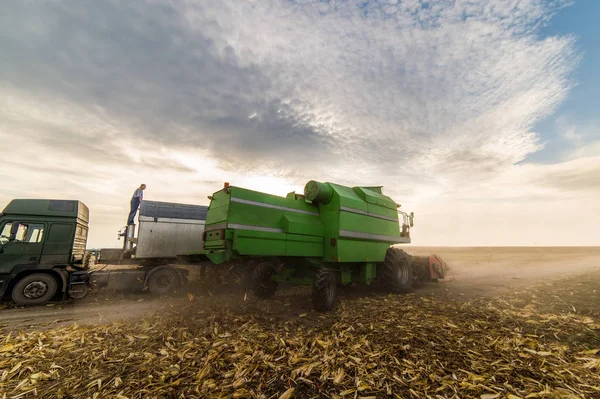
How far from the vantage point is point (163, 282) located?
42.0 ft

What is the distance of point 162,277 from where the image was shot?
12.8 meters

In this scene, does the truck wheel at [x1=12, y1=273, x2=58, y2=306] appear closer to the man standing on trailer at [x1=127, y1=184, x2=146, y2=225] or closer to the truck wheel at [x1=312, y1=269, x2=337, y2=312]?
the man standing on trailer at [x1=127, y1=184, x2=146, y2=225]

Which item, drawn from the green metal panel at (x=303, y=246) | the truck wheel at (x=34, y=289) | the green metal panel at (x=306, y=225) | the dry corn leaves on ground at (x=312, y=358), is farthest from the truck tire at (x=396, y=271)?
the truck wheel at (x=34, y=289)

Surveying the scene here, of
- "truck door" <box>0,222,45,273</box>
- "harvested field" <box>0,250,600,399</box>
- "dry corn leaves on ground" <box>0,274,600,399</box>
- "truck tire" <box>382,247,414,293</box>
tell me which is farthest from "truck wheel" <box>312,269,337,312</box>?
"truck door" <box>0,222,45,273</box>

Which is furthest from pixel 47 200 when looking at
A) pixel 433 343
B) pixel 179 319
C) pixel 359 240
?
pixel 433 343

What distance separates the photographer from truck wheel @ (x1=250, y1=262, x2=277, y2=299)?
9.31 m

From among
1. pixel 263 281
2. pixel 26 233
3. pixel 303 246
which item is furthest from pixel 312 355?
pixel 26 233

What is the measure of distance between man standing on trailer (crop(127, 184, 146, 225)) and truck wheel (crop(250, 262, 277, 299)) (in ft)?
26.3

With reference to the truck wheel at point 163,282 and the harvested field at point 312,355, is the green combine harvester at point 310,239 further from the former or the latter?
the truck wheel at point 163,282

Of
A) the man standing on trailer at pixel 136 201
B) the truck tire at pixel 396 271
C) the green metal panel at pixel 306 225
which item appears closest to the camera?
the green metal panel at pixel 306 225

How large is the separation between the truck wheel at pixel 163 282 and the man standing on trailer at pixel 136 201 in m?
3.03

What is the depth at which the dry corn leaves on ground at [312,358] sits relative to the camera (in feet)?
12.9

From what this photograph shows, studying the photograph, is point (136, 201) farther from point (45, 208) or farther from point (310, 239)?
point (310, 239)

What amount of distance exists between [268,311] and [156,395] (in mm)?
4723
